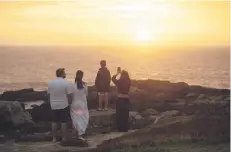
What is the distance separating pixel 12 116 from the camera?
50.5 ft

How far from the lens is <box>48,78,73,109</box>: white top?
1173 centimetres

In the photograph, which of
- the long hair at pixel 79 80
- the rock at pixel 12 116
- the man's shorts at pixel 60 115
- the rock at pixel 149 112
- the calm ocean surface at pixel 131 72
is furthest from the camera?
the calm ocean surface at pixel 131 72

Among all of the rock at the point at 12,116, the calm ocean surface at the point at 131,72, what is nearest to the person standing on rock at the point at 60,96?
the rock at the point at 12,116

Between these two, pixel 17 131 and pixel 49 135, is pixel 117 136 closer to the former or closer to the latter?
pixel 49 135

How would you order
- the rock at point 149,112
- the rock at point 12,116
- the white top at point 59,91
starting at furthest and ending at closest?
the rock at point 149,112
the rock at point 12,116
the white top at point 59,91

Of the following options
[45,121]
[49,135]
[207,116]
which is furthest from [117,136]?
[45,121]

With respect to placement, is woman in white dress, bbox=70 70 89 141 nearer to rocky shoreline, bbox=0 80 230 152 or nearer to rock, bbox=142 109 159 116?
rocky shoreline, bbox=0 80 230 152

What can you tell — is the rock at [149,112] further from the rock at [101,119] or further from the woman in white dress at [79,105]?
the woman in white dress at [79,105]

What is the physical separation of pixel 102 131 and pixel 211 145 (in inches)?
159

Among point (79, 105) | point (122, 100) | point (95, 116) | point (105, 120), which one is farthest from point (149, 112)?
point (79, 105)

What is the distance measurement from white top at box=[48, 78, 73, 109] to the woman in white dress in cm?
27

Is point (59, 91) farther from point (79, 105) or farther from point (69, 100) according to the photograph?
point (79, 105)

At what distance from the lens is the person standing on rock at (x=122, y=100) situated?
13.7 meters

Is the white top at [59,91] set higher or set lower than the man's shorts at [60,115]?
higher
